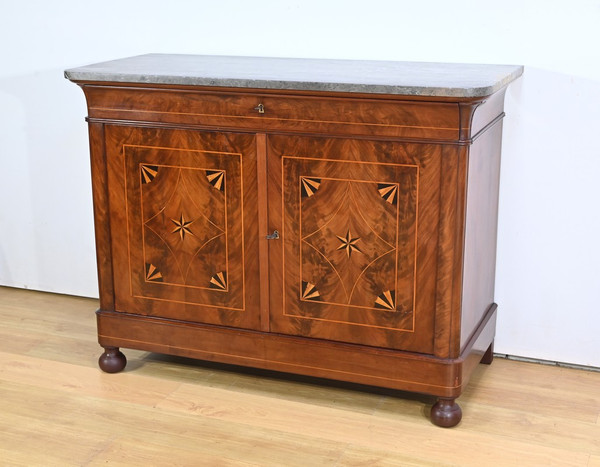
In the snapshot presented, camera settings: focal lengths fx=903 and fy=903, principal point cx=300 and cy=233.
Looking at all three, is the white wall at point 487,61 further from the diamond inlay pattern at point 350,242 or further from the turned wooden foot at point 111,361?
the turned wooden foot at point 111,361

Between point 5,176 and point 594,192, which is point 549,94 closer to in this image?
point 594,192

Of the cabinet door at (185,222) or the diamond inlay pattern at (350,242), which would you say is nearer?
the diamond inlay pattern at (350,242)

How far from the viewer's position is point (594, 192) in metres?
2.83

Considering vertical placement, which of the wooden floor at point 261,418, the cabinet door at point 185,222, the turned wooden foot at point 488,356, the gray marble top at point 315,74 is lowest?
the wooden floor at point 261,418

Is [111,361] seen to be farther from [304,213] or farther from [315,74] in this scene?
[315,74]

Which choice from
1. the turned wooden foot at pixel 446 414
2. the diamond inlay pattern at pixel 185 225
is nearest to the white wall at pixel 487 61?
the turned wooden foot at pixel 446 414

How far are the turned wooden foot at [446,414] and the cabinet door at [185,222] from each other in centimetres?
60

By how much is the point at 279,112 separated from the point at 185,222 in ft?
1.55

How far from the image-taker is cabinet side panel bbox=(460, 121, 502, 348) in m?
2.52

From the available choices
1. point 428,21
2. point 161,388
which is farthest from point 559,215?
point 161,388

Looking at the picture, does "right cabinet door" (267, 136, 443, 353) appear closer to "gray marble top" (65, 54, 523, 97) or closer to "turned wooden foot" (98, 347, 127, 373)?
"gray marble top" (65, 54, 523, 97)

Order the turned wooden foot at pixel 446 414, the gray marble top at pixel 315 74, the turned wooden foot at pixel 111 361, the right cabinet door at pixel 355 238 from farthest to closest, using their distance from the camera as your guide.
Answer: the turned wooden foot at pixel 111 361 → the turned wooden foot at pixel 446 414 → the right cabinet door at pixel 355 238 → the gray marble top at pixel 315 74

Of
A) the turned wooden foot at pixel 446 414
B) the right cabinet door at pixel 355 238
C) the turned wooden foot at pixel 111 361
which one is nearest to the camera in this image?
the right cabinet door at pixel 355 238

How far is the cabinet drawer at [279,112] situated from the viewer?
7.86 feet
